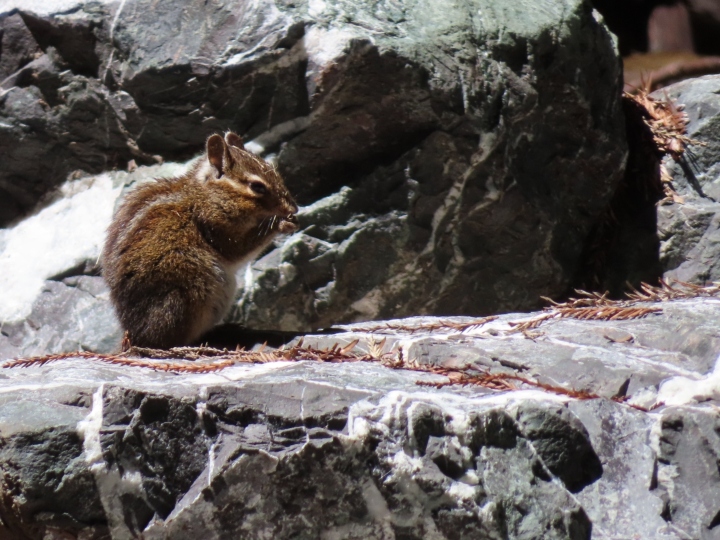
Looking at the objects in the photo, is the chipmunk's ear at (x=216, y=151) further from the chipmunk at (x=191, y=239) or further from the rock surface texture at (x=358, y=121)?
the rock surface texture at (x=358, y=121)

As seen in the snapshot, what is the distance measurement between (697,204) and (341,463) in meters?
4.07

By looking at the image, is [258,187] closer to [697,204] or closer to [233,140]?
[233,140]

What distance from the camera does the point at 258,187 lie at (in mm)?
4746

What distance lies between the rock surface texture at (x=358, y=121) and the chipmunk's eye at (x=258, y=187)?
62 centimetres

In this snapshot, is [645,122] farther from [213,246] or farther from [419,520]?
[419,520]

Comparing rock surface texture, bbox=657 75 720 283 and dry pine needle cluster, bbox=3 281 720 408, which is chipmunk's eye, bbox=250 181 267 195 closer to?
dry pine needle cluster, bbox=3 281 720 408

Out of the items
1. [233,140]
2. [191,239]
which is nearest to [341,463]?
[191,239]

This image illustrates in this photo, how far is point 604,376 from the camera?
10.8 ft

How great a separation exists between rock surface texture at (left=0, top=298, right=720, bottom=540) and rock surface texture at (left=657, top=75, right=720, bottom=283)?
286 cm

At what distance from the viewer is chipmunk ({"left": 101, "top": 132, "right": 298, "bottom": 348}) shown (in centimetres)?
407

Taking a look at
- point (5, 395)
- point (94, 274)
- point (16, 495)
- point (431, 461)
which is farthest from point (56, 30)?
point (431, 461)

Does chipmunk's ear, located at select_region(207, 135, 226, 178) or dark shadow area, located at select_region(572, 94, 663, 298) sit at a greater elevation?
chipmunk's ear, located at select_region(207, 135, 226, 178)

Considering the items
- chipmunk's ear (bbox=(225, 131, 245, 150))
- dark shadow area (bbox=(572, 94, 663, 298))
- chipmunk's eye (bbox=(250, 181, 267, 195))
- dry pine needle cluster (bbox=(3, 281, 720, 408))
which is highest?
chipmunk's ear (bbox=(225, 131, 245, 150))

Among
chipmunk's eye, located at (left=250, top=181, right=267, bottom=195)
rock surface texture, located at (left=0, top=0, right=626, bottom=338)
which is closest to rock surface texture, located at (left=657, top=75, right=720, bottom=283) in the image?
rock surface texture, located at (left=0, top=0, right=626, bottom=338)
